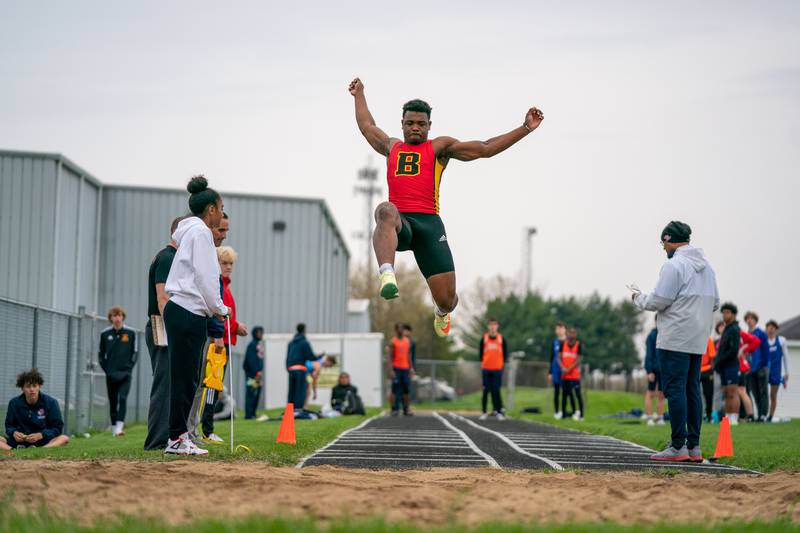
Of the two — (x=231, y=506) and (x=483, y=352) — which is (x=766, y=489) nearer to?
(x=231, y=506)

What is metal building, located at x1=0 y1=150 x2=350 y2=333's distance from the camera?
30.0 metres

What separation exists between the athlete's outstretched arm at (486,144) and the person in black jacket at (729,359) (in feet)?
30.9

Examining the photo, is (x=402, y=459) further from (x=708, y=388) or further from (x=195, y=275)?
(x=708, y=388)

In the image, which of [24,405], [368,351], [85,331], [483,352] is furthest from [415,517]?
[368,351]

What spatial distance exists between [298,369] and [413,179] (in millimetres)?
12787

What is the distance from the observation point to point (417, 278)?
8431cm

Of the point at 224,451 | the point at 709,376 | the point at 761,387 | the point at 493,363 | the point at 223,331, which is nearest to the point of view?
the point at 224,451

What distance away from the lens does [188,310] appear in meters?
8.70

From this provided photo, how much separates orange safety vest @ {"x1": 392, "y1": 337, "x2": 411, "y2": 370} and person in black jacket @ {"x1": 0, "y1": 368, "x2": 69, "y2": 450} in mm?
12677

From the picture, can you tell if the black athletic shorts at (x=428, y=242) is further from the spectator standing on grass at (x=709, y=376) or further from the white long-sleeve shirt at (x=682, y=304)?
the spectator standing on grass at (x=709, y=376)

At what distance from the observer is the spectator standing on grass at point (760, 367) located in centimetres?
2070

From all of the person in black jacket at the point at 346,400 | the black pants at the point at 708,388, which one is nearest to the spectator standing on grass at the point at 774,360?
the black pants at the point at 708,388

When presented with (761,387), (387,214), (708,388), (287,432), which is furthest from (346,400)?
(387,214)

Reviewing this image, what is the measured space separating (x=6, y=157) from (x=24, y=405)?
67.2ft
